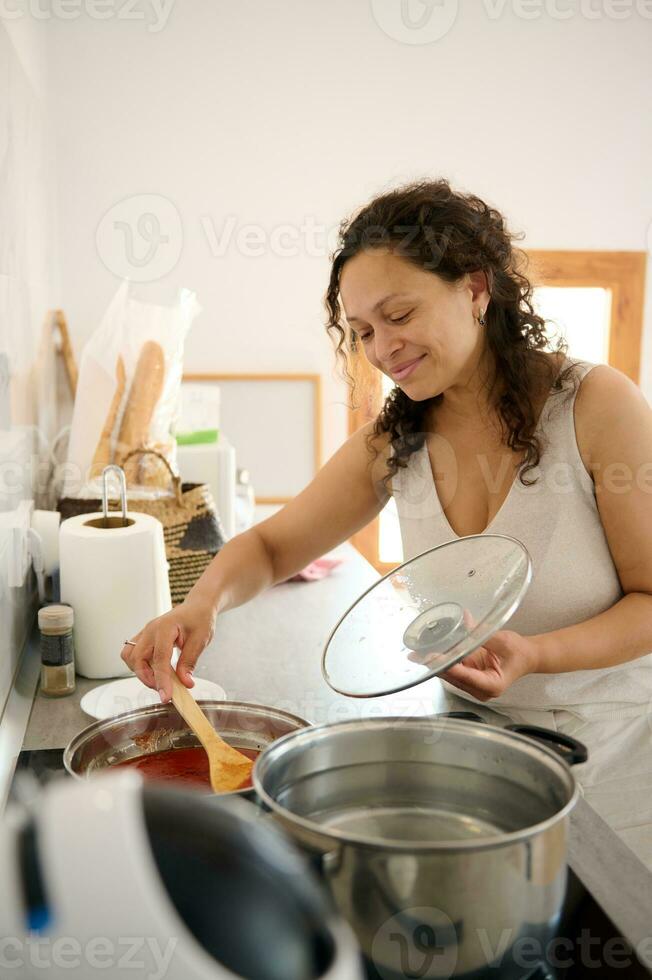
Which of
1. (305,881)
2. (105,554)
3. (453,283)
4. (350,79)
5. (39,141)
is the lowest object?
(105,554)

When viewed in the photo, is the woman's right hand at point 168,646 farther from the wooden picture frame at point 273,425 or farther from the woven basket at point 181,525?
the wooden picture frame at point 273,425

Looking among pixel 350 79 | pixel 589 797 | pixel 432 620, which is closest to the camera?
pixel 432 620

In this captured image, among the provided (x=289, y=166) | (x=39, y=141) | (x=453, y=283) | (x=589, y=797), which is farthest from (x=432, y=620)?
(x=289, y=166)

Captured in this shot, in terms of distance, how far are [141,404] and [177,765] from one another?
1056mm

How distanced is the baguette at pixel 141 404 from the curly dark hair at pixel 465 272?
598 millimetres

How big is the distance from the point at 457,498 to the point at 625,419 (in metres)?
0.24

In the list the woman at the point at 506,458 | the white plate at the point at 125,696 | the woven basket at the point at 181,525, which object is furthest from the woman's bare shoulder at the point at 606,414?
the woven basket at the point at 181,525

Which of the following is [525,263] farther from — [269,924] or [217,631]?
[269,924]

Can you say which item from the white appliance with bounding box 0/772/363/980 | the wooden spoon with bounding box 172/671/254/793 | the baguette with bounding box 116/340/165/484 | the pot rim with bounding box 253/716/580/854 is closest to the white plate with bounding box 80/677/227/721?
the wooden spoon with bounding box 172/671/254/793

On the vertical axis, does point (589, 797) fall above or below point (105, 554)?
below

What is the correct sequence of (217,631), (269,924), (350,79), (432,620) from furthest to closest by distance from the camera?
(350,79), (217,631), (432,620), (269,924)

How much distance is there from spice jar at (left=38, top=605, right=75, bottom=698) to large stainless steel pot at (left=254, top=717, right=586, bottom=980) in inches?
25.4

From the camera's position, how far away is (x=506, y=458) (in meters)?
1.21

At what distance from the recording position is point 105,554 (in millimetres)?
1245
